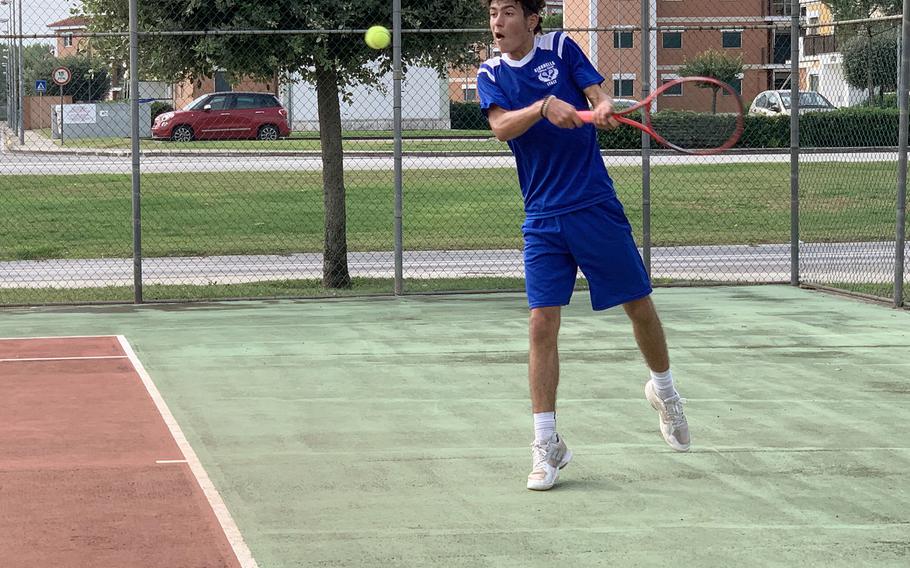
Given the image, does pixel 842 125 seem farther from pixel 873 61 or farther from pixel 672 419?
pixel 672 419

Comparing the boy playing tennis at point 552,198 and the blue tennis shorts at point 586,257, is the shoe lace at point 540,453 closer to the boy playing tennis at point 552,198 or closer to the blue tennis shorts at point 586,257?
the boy playing tennis at point 552,198

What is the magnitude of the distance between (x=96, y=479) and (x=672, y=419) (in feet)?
7.92

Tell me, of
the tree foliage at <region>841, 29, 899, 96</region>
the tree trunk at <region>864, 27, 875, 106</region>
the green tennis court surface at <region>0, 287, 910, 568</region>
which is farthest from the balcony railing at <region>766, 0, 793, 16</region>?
the green tennis court surface at <region>0, 287, 910, 568</region>

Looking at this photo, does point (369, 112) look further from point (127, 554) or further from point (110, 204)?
point (127, 554)

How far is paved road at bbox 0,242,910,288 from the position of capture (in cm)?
1338

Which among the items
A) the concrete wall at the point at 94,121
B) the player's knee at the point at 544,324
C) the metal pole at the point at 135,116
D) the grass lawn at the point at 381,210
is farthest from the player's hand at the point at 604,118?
the concrete wall at the point at 94,121

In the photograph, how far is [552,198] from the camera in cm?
571

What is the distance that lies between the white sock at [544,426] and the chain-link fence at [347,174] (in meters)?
1.63

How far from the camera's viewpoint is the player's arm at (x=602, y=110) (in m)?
5.19

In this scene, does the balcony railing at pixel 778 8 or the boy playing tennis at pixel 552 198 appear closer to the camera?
the boy playing tennis at pixel 552 198

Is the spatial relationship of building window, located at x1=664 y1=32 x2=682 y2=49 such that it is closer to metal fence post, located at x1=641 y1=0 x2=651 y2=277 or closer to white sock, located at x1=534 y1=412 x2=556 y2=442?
metal fence post, located at x1=641 y1=0 x2=651 y2=277

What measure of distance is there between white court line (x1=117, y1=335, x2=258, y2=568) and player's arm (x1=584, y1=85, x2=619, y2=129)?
6.42ft

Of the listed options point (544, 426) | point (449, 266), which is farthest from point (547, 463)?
point (449, 266)

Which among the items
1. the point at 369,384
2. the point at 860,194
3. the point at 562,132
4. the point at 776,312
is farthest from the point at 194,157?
the point at 562,132
